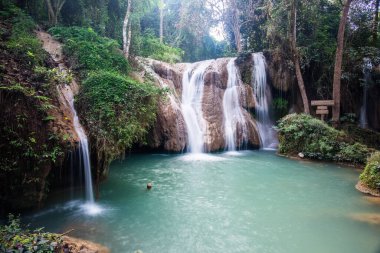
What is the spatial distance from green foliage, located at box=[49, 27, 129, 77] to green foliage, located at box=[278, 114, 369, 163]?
27.0 feet

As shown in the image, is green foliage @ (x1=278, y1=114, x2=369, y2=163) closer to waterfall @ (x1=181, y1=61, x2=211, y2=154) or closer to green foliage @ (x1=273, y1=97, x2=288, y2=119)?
green foliage @ (x1=273, y1=97, x2=288, y2=119)

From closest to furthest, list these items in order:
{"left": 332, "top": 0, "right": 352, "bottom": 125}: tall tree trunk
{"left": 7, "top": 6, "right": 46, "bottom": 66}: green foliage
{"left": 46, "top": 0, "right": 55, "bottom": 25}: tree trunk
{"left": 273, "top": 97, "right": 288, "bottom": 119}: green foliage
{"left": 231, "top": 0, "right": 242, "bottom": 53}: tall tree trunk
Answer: {"left": 7, "top": 6, "right": 46, "bottom": 66}: green foliage < {"left": 46, "top": 0, "right": 55, "bottom": 25}: tree trunk < {"left": 332, "top": 0, "right": 352, "bottom": 125}: tall tree trunk < {"left": 273, "top": 97, "right": 288, "bottom": 119}: green foliage < {"left": 231, "top": 0, "right": 242, "bottom": 53}: tall tree trunk

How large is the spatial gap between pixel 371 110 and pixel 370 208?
11909 mm

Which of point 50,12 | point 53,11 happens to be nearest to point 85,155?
point 50,12

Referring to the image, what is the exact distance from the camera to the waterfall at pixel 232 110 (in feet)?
49.1

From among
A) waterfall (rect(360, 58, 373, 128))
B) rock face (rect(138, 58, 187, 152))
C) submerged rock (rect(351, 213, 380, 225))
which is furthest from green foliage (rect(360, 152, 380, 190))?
waterfall (rect(360, 58, 373, 128))

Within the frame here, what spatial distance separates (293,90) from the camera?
1712 centimetres

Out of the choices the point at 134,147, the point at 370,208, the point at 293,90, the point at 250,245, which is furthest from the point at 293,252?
the point at 293,90

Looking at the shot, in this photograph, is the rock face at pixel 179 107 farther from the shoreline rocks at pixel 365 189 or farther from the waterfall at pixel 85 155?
the shoreline rocks at pixel 365 189

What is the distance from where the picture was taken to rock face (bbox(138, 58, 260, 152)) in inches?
523

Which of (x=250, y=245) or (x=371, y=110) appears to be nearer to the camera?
(x=250, y=245)

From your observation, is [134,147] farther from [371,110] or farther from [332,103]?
[371,110]

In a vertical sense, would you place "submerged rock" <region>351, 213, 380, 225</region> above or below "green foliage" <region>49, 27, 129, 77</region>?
below

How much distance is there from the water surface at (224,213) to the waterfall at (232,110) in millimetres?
4813
